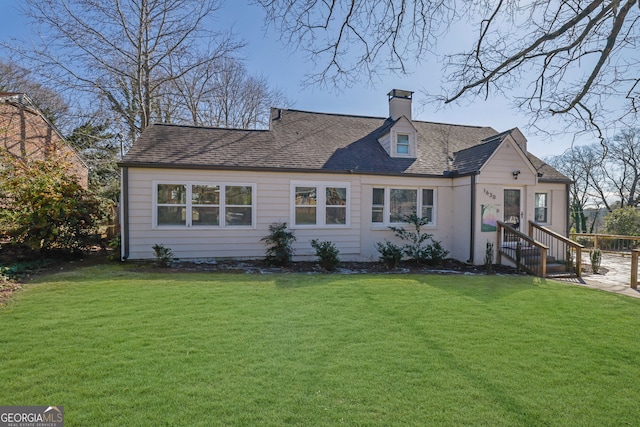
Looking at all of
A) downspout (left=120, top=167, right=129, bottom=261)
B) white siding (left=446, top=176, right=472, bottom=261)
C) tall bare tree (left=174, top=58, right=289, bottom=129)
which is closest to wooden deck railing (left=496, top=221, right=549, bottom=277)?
white siding (left=446, top=176, right=472, bottom=261)

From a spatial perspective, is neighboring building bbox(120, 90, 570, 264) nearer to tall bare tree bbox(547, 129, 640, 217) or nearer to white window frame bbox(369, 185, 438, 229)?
white window frame bbox(369, 185, 438, 229)

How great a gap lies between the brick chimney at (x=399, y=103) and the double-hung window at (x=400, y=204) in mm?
4871

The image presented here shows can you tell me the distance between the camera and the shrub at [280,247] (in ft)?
31.0

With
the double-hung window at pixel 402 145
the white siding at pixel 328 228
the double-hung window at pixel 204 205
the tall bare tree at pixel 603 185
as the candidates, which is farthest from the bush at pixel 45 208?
the tall bare tree at pixel 603 185

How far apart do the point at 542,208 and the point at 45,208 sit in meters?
17.0

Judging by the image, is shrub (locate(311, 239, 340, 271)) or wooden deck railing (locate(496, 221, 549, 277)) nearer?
shrub (locate(311, 239, 340, 271))

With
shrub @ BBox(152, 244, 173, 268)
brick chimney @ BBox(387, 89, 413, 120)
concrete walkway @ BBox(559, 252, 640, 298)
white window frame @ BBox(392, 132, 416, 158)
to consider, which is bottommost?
concrete walkway @ BBox(559, 252, 640, 298)

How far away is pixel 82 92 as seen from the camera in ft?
49.9

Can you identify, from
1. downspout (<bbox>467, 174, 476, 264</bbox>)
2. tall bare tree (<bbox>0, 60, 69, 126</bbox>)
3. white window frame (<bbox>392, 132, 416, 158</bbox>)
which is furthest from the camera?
tall bare tree (<bbox>0, 60, 69, 126</bbox>)

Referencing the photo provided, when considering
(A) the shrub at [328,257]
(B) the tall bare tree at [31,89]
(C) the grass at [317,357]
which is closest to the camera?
(C) the grass at [317,357]

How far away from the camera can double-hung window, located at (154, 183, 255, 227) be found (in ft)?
31.9

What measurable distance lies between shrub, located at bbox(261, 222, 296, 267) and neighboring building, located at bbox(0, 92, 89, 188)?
8010mm

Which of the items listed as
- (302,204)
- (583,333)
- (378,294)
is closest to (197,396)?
(378,294)

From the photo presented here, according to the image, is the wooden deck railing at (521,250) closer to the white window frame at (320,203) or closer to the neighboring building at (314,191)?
the neighboring building at (314,191)
